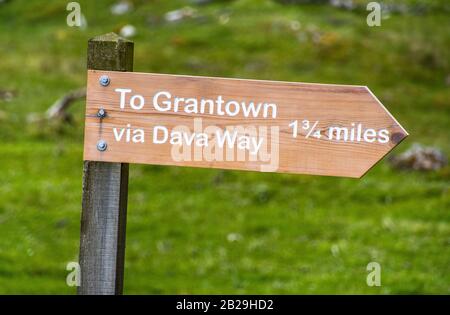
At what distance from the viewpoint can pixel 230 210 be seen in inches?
773

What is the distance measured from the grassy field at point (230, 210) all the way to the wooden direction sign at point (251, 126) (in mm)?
7858

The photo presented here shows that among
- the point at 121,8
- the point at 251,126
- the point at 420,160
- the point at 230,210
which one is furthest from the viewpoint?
the point at 121,8

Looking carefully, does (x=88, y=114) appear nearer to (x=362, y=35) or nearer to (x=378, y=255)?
(x=378, y=255)

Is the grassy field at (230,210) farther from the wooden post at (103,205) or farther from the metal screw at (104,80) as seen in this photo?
the metal screw at (104,80)

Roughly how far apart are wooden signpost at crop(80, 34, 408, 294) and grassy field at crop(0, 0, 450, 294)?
774 centimetres

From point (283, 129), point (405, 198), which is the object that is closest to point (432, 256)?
point (405, 198)

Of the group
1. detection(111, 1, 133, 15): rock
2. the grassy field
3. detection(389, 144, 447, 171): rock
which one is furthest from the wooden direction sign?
detection(111, 1, 133, 15): rock

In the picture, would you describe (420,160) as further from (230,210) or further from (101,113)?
(101,113)

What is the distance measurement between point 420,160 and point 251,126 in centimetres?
1778

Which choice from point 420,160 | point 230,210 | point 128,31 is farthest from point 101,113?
point 128,31

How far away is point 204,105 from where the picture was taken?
20.7ft

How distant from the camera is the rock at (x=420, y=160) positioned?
23.1 m

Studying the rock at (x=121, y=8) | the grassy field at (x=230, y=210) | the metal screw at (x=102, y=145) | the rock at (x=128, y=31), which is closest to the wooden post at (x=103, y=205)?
the metal screw at (x=102, y=145)

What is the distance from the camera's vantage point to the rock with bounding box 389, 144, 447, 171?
23109mm
